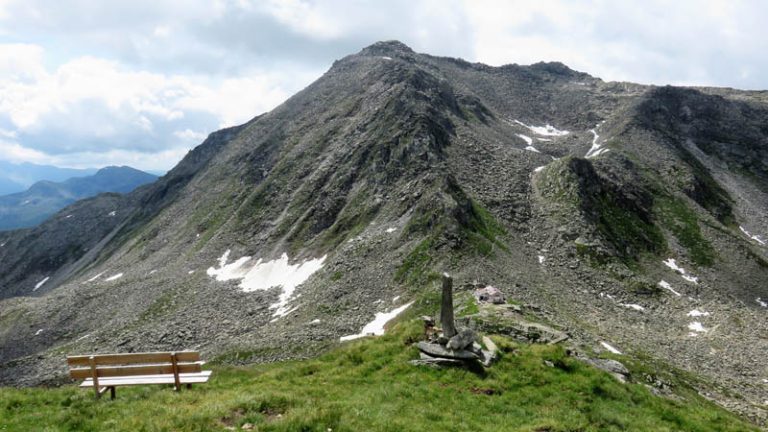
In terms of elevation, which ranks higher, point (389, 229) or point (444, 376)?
point (389, 229)

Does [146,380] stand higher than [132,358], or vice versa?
[132,358]

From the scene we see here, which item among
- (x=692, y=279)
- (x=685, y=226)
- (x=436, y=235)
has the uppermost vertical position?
(x=436, y=235)

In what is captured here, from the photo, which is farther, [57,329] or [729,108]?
[729,108]

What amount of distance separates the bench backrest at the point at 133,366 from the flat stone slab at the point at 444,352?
33.7 ft

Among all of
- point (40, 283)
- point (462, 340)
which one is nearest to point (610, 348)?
point (462, 340)

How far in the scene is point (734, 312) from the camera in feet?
216

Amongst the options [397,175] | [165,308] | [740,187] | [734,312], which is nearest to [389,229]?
[397,175]

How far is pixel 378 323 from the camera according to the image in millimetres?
51031

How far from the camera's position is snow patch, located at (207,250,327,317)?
254 ft

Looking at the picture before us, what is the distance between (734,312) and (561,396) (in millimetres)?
58792

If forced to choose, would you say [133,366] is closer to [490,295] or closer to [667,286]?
[490,295]

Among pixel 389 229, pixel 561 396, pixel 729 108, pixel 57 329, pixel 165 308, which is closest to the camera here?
pixel 561 396

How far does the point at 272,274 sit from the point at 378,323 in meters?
41.7

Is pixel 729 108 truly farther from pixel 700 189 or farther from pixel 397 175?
pixel 397 175
